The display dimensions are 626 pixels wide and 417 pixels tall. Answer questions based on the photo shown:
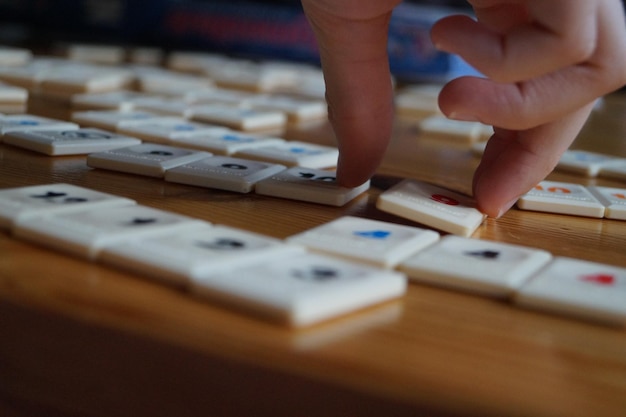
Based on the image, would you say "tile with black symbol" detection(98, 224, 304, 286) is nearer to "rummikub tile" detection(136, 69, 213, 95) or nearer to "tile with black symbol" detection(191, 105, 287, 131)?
"tile with black symbol" detection(191, 105, 287, 131)

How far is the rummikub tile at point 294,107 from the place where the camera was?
147cm

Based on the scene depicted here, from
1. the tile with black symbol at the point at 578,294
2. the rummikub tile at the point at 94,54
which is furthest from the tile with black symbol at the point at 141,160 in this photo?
the rummikub tile at the point at 94,54

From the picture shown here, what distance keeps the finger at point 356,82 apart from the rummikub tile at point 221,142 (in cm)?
20

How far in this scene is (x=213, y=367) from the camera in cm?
47

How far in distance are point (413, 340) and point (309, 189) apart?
14.4 inches

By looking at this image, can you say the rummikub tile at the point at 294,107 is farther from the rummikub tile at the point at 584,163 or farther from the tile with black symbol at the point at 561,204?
the tile with black symbol at the point at 561,204

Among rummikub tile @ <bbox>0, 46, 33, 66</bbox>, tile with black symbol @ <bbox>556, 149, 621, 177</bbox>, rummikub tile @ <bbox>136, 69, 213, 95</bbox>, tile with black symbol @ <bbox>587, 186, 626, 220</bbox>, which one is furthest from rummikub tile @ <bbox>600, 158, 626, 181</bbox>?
rummikub tile @ <bbox>0, 46, 33, 66</bbox>

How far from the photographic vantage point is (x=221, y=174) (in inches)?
34.5

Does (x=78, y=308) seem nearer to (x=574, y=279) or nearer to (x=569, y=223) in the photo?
(x=574, y=279)

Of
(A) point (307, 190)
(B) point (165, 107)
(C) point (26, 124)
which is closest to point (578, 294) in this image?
(A) point (307, 190)

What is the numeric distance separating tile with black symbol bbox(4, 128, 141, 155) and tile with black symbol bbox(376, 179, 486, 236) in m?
0.39

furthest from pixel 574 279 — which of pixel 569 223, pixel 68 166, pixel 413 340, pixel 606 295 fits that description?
pixel 68 166

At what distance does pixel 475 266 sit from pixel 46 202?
36cm

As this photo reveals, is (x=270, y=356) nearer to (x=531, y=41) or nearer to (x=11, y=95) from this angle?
(x=531, y=41)
